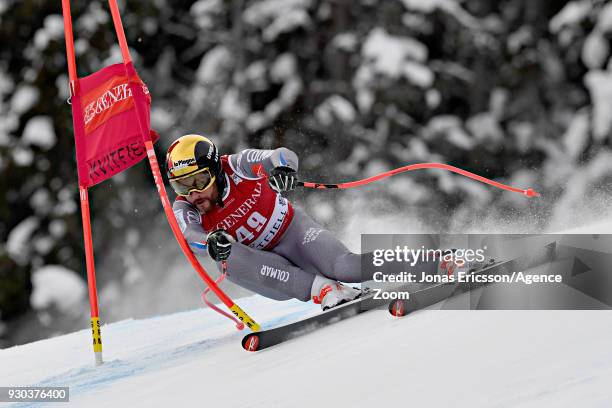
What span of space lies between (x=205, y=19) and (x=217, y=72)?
108 cm

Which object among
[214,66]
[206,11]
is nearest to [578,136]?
[214,66]

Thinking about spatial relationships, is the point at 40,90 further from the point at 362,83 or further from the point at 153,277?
the point at 362,83

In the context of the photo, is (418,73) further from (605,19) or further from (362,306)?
(362,306)

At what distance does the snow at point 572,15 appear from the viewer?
11.9 m

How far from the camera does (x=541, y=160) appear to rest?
1301 cm

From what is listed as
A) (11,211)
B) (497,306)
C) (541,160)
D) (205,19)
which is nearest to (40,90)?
(11,211)

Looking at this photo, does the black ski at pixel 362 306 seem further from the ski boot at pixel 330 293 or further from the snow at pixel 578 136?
the snow at pixel 578 136

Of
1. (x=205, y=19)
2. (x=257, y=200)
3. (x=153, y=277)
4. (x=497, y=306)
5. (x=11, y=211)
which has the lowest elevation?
(x=153, y=277)

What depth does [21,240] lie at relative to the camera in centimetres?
1288

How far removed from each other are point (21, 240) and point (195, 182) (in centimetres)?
900

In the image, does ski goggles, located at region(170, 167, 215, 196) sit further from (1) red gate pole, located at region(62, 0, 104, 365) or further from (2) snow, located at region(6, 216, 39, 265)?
(2) snow, located at region(6, 216, 39, 265)

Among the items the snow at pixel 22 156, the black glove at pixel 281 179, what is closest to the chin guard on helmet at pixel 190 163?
the black glove at pixel 281 179

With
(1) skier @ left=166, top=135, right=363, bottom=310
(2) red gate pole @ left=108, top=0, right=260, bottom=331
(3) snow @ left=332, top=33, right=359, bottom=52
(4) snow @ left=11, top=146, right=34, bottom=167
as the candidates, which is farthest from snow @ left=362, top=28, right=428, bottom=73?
(2) red gate pole @ left=108, top=0, right=260, bottom=331

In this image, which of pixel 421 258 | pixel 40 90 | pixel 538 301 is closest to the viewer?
pixel 538 301
